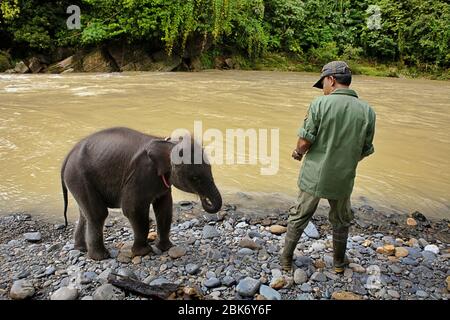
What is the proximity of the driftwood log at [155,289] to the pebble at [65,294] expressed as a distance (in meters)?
0.30

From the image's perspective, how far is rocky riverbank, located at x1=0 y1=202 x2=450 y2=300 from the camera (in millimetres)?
3354

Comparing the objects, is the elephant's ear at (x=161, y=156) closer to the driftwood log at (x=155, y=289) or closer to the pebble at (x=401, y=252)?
the driftwood log at (x=155, y=289)

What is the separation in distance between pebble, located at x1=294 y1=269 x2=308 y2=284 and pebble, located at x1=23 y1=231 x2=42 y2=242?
279 centimetres

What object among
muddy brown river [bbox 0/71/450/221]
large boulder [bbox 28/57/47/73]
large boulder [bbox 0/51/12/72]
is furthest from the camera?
large boulder [bbox 28/57/47/73]

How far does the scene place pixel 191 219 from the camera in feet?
16.0

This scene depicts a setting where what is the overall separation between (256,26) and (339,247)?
23297mm

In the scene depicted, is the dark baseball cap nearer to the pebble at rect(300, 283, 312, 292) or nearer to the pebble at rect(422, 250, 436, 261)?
the pebble at rect(300, 283, 312, 292)

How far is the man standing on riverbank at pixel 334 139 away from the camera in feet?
10.7

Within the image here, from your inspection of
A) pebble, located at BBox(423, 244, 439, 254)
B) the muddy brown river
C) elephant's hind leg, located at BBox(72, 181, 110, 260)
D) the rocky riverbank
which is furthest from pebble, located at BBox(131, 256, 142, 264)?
pebble, located at BBox(423, 244, 439, 254)

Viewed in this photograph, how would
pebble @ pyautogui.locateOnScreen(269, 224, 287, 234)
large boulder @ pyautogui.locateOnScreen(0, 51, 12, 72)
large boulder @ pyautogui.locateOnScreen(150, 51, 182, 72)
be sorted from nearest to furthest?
pebble @ pyautogui.locateOnScreen(269, 224, 287, 234) < large boulder @ pyautogui.locateOnScreen(0, 51, 12, 72) < large boulder @ pyautogui.locateOnScreen(150, 51, 182, 72)

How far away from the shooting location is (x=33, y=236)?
4.28 m

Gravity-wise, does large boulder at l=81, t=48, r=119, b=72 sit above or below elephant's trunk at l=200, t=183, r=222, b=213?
above

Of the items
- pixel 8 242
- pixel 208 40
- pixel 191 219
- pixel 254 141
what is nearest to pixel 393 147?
pixel 254 141

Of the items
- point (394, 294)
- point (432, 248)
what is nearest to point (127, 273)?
point (394, 294)
